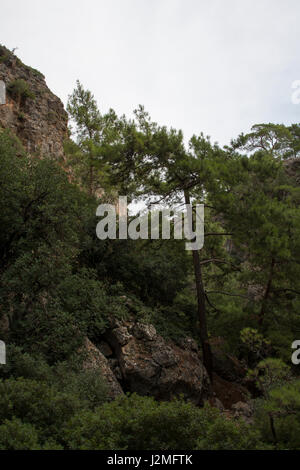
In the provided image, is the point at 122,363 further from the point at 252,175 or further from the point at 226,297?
the point at 252,175

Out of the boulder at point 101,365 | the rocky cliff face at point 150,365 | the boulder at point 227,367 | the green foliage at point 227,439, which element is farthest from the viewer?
the boulder at point 227,367

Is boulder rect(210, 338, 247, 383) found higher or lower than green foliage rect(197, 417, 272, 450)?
lower

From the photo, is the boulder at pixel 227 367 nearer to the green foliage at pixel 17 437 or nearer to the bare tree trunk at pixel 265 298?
the bare tree trunk at pixel 265 298

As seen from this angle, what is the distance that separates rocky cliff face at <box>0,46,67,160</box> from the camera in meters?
18.9

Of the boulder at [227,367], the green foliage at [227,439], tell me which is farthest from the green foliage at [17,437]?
the boulder at [227,367]

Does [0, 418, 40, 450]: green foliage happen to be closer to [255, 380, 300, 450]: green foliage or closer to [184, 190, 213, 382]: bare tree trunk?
[255, 380, 300, 450]: green foliage

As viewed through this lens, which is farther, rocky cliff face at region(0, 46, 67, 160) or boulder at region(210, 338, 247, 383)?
rocky cliff face at region(0, 46, 67, 160)

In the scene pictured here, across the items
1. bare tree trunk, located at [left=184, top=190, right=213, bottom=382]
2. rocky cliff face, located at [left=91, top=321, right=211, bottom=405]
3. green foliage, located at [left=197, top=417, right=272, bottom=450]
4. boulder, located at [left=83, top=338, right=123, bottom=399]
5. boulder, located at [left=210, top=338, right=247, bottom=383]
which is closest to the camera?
green foliage, located at [left=197, top=417, right=272, bottom=450]

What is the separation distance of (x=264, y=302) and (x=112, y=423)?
6.78m

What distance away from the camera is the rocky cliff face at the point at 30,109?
62.1ft

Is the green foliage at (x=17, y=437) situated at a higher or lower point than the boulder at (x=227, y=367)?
higher

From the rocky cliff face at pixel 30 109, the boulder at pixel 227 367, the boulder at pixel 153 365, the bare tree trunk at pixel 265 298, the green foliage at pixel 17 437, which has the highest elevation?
the rocky cliff face at pixel 30 109

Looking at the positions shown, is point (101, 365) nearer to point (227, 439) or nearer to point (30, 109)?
point (227, 439)

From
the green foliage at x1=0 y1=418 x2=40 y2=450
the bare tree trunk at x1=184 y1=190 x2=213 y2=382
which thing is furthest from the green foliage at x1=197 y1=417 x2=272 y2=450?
the bare tree trunk at x1=184 y1=190 x2=213 y2=382
